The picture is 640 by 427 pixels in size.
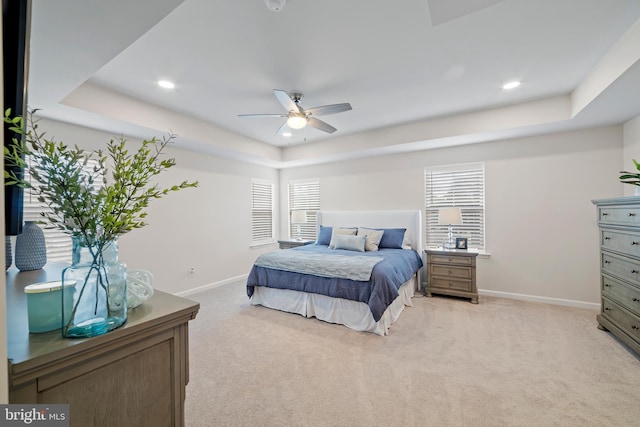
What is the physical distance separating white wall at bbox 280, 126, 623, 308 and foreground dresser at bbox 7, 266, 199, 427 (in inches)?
177

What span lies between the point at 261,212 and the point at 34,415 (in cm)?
537

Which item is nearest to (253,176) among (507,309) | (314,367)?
(314,367)

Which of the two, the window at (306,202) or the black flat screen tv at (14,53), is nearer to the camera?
the black flat screen tv at (14,53)

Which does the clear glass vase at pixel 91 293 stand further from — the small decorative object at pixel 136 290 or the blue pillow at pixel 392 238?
the blue pillow at pixel 392 238

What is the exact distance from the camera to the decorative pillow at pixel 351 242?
13.9 ft

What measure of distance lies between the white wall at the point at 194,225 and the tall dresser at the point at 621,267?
5.31m

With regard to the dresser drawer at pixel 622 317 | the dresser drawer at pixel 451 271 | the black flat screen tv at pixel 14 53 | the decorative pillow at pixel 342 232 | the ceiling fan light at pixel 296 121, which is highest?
the ceiling fan light at pixel 296 121

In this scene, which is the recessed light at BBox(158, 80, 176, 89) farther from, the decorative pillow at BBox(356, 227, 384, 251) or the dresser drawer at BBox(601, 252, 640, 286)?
the dresser drawer at BBox(601, 252, 640, 286)

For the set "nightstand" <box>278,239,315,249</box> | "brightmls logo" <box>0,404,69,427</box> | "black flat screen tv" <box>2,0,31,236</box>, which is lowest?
"nightstand" <box>278,239,315,249</box>

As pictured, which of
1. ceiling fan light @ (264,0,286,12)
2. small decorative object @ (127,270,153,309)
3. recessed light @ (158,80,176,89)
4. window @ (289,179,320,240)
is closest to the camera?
small decorative object @ (127,270,153,309)

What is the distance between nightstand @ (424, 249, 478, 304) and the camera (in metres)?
3.85

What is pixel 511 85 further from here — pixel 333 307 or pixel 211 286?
pixel 211 286

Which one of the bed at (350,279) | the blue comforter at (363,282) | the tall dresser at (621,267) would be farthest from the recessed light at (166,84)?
the tall dresser at (621,267)

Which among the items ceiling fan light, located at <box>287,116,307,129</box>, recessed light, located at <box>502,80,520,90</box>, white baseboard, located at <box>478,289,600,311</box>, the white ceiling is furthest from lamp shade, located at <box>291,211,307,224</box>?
recessed light, located at <box>502,80,520,90</box>
